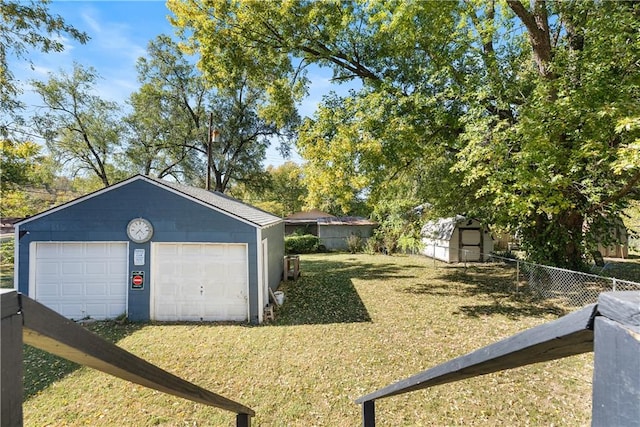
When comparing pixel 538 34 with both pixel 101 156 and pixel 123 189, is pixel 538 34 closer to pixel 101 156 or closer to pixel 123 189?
pixel 123 189

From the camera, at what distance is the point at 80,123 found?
58.7 ft

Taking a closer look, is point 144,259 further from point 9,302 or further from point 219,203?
point 9,302

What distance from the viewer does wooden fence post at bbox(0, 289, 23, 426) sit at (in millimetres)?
661

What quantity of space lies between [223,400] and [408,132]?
28.0ft

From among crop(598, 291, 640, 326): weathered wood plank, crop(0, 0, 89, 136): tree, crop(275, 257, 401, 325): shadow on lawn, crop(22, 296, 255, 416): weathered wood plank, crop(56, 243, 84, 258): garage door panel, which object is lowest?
crop(275, 257, 401, 325): shadow on lawn

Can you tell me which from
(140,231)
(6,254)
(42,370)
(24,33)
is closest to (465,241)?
(140,231)

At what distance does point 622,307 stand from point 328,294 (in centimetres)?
1056

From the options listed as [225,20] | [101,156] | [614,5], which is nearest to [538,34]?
[614,5]

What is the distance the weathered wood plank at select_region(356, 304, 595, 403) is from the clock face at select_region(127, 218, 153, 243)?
8684 millimetres

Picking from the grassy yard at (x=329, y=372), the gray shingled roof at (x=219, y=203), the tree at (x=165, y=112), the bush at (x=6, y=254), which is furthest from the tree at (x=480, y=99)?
the bush at (x=6, y=254)

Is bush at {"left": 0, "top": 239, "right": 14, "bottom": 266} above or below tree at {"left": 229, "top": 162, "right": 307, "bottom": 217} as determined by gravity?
below

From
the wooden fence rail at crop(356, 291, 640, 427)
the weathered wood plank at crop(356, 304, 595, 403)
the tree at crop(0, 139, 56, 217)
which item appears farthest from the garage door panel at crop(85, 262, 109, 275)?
the wooden fence rail at crop(356, 291, 640, 427)

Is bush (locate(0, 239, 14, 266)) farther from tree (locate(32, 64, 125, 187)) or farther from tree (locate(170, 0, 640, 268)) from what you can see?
tree (locate(170, 0, 640, 268))

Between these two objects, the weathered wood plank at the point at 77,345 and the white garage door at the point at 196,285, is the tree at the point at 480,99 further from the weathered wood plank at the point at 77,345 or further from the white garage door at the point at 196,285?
the weathered wood plank at the point at 77,345
